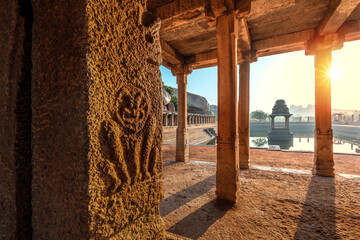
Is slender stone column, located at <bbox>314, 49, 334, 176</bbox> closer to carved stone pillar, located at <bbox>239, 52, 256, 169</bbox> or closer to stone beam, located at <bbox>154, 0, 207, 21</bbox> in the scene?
carved stone pillar, located at <bbox>239, 52, 256, 169</bbox>

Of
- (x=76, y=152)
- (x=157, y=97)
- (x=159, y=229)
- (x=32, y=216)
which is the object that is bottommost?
(x=159, y=229)

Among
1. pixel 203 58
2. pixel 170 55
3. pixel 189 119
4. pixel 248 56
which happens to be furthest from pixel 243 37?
pixel 189 119

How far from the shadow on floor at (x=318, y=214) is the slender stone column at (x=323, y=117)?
0.75 metres

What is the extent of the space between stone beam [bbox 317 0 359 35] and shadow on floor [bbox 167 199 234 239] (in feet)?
14.5

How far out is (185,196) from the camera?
3.10m

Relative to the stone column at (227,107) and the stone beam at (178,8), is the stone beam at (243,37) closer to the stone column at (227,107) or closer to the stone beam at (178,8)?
the stone column at (227,107)

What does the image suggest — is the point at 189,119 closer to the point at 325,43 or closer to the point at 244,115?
the point at 244,115

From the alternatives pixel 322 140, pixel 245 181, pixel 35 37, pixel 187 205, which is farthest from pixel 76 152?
pixel 322 140

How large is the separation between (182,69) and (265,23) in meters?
3.06

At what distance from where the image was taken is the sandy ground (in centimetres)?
206

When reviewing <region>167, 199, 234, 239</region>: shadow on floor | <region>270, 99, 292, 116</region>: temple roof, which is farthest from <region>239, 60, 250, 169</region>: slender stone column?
<region>270, 99, 292, 116</region>: temple roof

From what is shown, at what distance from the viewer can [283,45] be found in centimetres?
451

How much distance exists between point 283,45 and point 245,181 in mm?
4102

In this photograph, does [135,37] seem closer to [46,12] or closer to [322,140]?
[46,12]
